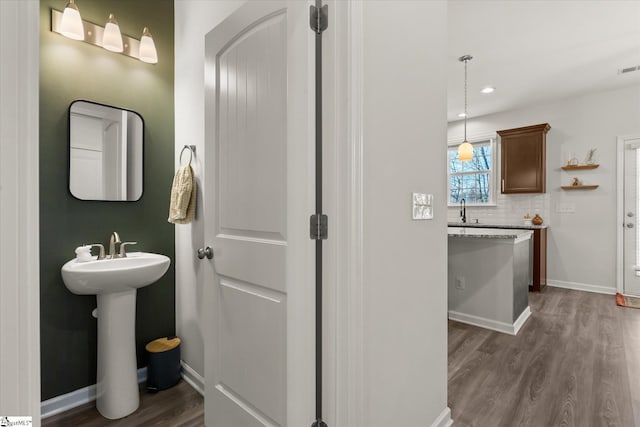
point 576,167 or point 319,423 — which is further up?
point 576,167

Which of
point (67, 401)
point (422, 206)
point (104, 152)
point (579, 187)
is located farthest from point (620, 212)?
point (67, 401)

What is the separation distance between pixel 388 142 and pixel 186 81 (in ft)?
5.20

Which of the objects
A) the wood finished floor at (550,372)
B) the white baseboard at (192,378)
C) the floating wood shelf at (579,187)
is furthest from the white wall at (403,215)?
the floating wood shelf at (579,187)

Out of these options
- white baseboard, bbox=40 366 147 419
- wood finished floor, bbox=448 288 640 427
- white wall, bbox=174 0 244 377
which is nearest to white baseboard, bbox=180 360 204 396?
white wall, bbox=174 0 244 377

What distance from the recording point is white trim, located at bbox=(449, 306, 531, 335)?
114 inches

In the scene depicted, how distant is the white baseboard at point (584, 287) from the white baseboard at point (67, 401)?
18.2 feet

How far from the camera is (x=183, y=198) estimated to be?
195 centimetres

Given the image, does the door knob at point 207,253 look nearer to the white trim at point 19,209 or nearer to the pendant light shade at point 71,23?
the white trim at point 19,209

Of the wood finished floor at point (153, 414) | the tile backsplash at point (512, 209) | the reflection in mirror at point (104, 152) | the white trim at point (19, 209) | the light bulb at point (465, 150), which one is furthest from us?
the tile backsplash at point (512, 209)

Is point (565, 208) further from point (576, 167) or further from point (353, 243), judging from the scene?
point (353, 243)

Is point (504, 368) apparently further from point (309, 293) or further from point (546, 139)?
point (546, 139)

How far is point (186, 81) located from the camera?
2135 mm

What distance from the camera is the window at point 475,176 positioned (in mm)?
5352

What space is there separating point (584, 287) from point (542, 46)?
10.9ft
